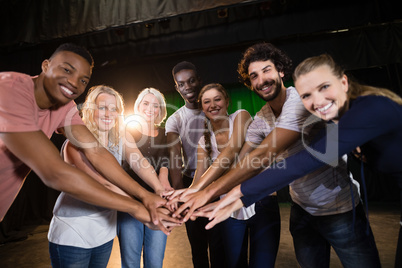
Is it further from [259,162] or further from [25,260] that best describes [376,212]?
[25,260]

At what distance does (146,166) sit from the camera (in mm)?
2262

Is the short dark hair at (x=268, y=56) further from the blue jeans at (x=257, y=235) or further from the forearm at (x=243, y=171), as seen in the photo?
the blue jeans at (x=257, y=235)

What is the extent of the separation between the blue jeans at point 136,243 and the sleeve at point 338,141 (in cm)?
108

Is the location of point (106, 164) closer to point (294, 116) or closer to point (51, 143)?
point (51, 143)

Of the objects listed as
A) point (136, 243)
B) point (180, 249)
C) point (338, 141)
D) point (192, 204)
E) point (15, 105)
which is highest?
point (15, 105)

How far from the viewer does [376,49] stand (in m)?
5.20

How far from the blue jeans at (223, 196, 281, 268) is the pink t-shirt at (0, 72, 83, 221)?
5.01 ft

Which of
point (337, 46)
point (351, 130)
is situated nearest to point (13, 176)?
point (351, 130)

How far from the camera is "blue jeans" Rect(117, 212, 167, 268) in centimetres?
200

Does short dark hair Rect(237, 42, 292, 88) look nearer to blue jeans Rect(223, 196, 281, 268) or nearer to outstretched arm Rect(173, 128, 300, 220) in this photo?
outstretched arm Rect(173, 128, 300, 220)

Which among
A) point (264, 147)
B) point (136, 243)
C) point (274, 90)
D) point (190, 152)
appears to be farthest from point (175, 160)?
point (274, 90)

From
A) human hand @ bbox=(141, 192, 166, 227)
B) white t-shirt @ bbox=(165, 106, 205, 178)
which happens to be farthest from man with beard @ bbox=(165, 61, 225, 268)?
human hand @ bbox=(141, 192, 166, 227)

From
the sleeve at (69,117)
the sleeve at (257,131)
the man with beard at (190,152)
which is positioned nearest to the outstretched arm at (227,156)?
the sleeve at (257,131)

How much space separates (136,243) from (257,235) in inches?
40.9
